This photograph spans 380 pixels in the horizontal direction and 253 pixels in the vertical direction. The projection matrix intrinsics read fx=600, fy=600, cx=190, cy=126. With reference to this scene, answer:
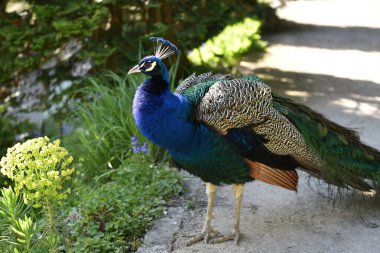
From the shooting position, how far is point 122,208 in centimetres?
355

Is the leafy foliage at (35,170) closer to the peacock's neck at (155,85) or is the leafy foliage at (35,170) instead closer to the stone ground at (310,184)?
the peacock's neck at (155,85)

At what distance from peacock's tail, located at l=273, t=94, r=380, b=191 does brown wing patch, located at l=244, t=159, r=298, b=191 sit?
22cm

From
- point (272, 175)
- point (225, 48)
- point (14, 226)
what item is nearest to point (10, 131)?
point (225, 48)

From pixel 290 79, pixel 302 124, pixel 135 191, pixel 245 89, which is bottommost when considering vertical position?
pixel 290 79

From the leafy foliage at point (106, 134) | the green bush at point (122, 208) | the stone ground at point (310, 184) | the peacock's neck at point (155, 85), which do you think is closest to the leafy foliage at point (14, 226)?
the green bush at point (122, 208)

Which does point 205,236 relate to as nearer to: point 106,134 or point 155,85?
point 155,85

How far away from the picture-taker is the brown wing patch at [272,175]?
3342 mm

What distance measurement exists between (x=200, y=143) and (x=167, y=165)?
47.9 inches

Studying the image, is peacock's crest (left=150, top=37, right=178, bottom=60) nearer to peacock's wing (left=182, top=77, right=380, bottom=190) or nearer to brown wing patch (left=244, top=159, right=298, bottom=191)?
peacock's wing (left=182, top=77, right=380, bottom=190)

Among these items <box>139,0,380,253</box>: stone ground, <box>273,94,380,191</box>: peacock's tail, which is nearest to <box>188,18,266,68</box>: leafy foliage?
<box>139,0,380,253</box>: stone ground

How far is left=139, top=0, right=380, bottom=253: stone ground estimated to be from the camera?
3471 mm

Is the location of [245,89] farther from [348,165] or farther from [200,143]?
→ [348,165]

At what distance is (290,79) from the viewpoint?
23.1ft

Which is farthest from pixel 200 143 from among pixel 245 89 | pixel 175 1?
pixel 175 1
